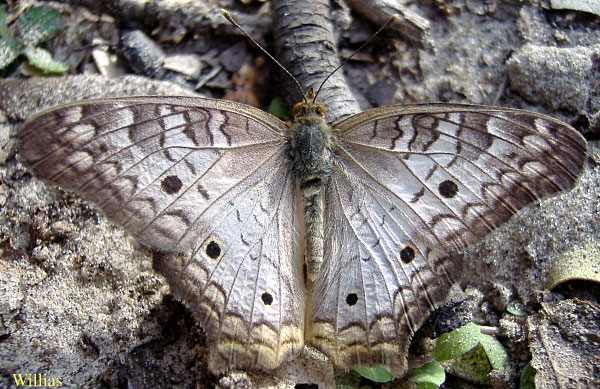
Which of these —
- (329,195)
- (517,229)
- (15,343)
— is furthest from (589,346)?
(15,343)

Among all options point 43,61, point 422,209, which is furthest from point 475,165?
point 43,61

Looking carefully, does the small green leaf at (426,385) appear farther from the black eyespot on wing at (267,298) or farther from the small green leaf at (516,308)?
the black eyespot on wing at (267,298)

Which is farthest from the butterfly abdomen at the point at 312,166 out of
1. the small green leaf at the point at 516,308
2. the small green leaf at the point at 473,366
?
the small green leaf at the point at 516,308

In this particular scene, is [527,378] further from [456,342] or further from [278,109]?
[278,109]

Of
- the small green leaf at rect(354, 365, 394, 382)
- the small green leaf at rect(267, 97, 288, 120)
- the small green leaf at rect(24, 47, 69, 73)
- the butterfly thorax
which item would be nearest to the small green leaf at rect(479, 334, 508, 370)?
the small green leaf at rect(354, 365, 394, 382)

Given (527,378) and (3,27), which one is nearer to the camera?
(527,378)

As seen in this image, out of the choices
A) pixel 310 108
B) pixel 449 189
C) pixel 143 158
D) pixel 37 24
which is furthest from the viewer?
pixel 37 24
